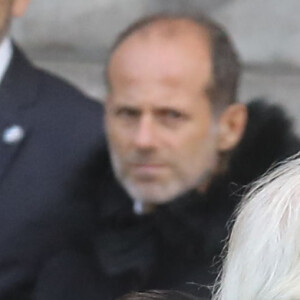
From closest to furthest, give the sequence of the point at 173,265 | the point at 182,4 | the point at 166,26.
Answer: the point at 173,265, the point at 166,26, the point at 182,4

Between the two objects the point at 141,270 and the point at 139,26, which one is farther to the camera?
the point at 139,26

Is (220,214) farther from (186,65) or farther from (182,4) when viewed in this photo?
(182,4)

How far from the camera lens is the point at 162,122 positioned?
311 cm

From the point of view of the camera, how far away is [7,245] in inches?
132

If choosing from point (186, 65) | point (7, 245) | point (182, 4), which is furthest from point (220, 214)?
point (182, 4)

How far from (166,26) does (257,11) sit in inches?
59.3

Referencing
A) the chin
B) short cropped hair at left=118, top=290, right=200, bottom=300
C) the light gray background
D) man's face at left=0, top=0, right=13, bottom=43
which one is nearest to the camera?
short cropped hair at left=118, top=290, right=200, bottom=300

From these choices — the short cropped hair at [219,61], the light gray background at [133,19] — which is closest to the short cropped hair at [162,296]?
the short cropped hair at [219,61]

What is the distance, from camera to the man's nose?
3.09 meters

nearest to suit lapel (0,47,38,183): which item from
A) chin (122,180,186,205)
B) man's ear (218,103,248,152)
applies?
chin (122,180,186,205)

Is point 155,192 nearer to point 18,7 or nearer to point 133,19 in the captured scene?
point 18,7

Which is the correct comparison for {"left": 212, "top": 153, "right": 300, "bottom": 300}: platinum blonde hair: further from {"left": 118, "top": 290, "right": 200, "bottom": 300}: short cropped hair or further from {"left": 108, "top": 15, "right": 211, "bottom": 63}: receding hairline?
{"left": 108, "top": 15, "right": 211, "bottom": 63}: receding hairline

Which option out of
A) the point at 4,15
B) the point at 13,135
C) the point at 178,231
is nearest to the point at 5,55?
the point at 4,15

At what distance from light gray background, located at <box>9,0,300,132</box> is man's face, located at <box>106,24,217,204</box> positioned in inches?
56.0
